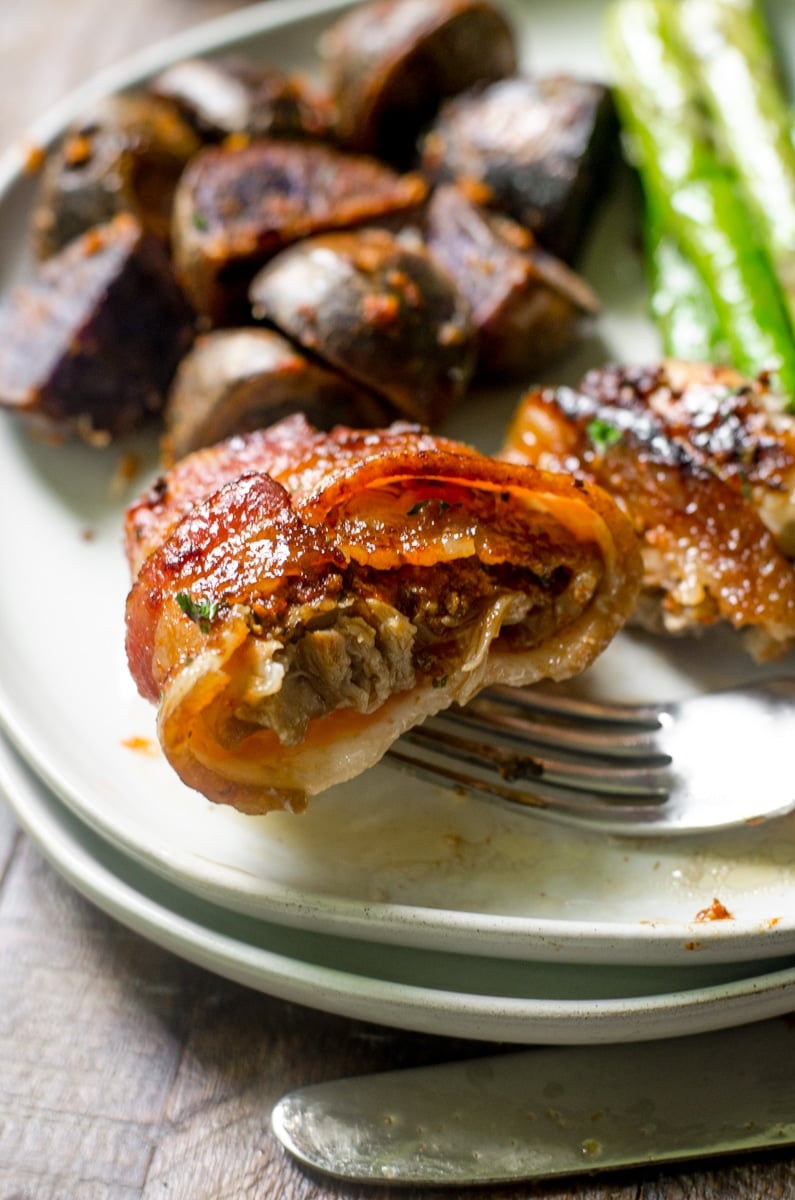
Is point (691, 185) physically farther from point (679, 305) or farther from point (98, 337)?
point (98, 337)

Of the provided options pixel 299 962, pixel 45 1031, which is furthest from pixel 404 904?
pixel 45 1031

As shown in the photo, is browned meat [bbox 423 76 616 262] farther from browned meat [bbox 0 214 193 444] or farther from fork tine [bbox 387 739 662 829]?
fork tine [bbox 387 739 662 829]

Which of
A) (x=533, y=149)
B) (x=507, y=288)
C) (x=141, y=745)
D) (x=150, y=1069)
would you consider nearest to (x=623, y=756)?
(x=141, y=745)

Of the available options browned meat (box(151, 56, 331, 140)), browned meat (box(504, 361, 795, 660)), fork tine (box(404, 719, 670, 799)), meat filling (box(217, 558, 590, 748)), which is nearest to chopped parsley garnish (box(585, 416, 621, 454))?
browned meat (box(504, 361, 795, 660))

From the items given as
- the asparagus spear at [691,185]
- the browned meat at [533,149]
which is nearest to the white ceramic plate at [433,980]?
the asparagus spear at [691,185]

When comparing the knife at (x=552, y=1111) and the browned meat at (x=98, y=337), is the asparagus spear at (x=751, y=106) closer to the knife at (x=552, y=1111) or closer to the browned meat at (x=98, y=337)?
the browned meat at (x=98, y=337)

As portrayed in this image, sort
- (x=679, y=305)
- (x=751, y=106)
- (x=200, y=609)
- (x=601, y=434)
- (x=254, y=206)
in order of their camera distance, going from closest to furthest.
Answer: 1. (x=200, y=609)
2. (x=601, y=434)
3. (x=254, y=206)
4. (x=679, y=305)
5. (x=751, y=106)
